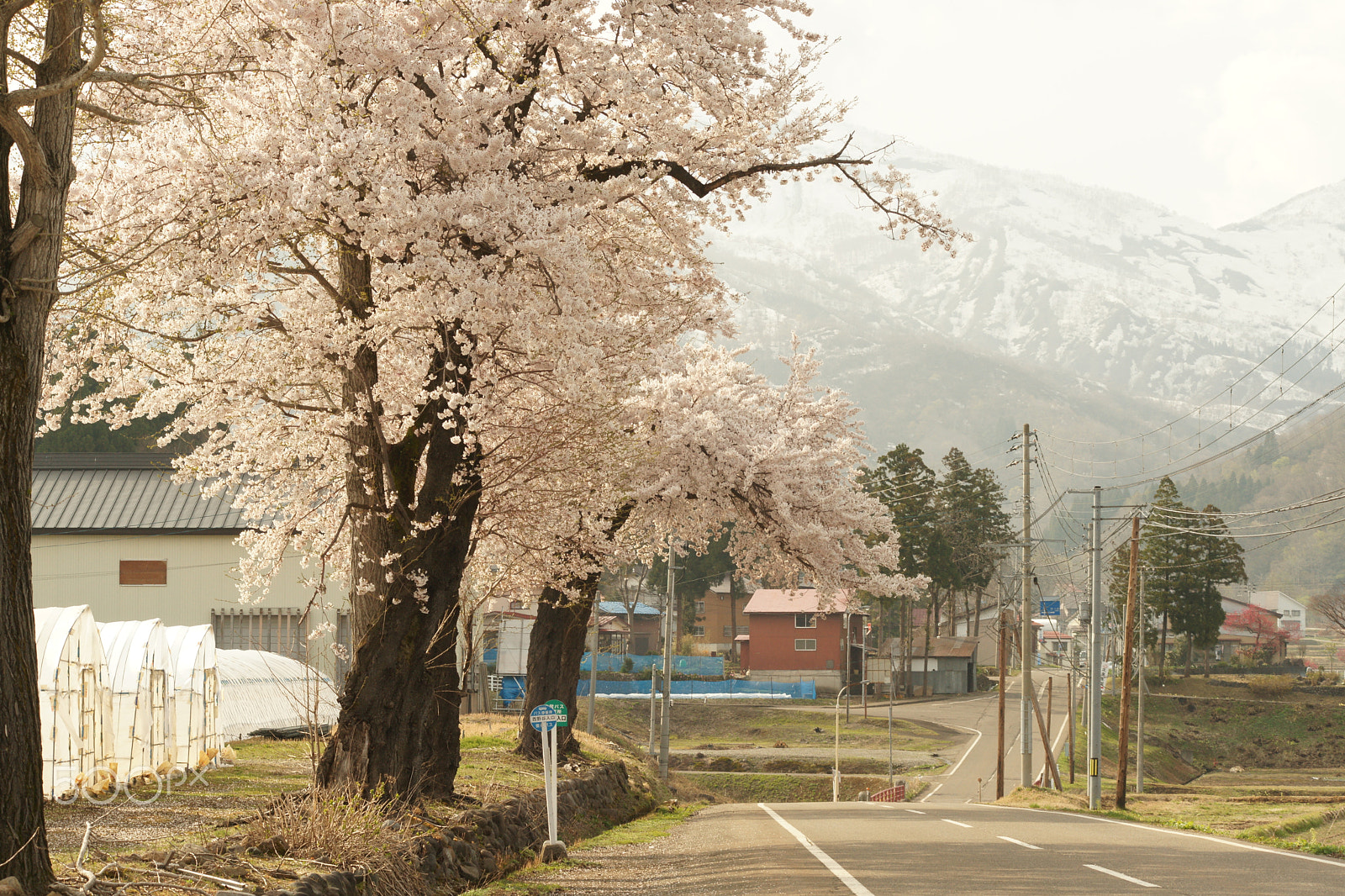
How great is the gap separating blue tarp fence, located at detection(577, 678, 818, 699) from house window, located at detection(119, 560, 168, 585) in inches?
1480

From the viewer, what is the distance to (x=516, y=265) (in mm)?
11758

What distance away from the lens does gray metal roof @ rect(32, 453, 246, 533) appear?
1490 inches

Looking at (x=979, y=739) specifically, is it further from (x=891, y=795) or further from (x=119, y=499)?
(x=119, y=499)

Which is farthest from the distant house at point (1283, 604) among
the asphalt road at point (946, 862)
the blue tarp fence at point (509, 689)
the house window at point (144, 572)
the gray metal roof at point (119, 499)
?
the asphalt road at point (946, 862)

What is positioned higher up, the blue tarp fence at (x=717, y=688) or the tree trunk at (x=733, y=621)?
the tree trunk at (x=733, y=621)

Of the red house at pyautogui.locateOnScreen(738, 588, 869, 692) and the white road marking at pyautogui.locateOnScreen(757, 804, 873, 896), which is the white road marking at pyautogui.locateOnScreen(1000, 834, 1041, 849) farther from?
the red house at pyautogui.locateOnScreen(738, 588, 869, 692)

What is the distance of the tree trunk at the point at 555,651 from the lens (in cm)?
2297

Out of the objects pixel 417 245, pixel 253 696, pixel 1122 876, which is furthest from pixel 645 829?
pixel 417 245

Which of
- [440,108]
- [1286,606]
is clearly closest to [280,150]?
[440,108]

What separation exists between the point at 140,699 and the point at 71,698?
255 cm

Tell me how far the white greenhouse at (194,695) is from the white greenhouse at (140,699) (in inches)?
20.6

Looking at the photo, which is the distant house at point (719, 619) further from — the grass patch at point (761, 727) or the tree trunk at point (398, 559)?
the tree trunk at point (398, 559)

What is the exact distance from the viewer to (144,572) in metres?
37.9

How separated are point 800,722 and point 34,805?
62.8 meters
